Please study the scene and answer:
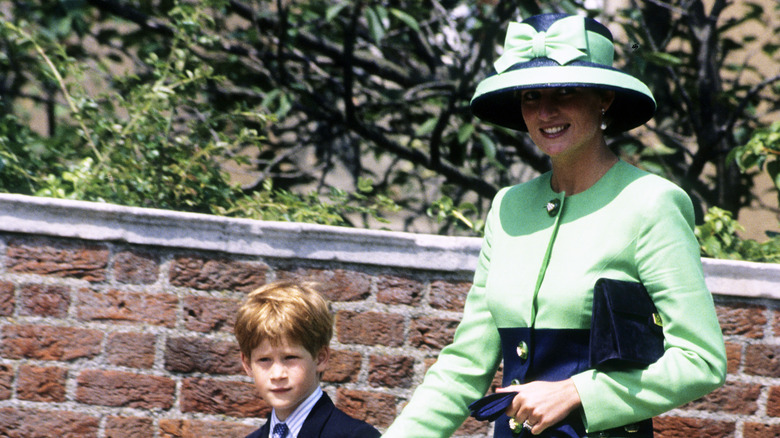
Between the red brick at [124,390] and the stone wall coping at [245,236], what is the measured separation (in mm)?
469

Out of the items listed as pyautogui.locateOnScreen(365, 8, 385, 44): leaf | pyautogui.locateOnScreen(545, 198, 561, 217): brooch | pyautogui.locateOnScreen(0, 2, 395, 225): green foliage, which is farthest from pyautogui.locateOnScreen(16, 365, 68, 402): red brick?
pyautogui.locateOnScreen(365, 8, 385, 44): leaf

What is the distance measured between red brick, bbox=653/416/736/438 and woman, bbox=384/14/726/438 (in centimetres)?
124

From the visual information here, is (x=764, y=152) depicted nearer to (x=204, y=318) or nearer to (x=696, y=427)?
(x=696, y=427)

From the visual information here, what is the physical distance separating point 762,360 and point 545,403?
1.65m

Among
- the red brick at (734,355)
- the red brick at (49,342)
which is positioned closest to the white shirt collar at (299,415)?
the red brick at (49,342)

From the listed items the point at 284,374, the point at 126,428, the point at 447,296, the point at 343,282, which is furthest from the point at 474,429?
the point at 126,428

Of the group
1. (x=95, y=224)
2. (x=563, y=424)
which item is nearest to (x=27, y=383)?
(x=95, y=224)

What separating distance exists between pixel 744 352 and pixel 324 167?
8.71ft

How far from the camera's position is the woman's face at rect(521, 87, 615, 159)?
188 centimetres

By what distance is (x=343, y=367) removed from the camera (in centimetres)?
307

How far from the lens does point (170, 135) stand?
A: 379 centimetres

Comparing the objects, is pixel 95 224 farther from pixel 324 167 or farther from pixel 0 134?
pixel 324 167

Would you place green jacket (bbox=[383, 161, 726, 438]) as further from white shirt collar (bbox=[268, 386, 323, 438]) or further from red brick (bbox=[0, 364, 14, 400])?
red brick (bbox=[0, 364, 14, 400])

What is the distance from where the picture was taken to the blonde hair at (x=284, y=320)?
7.79ft
